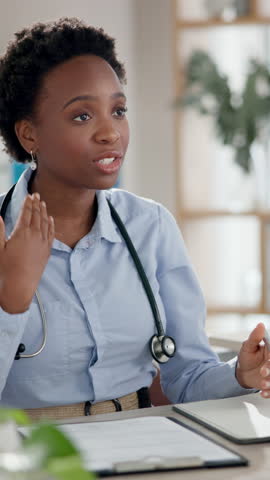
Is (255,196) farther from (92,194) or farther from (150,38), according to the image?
(92,194)

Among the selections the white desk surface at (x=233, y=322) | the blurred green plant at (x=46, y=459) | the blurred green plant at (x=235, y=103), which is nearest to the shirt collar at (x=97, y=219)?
the blurred green plant at (x=46, y=459)

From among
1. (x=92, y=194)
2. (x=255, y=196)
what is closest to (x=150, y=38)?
(x=255, y=196)

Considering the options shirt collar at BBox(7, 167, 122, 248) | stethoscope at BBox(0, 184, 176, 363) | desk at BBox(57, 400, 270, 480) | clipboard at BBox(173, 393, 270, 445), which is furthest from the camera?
shirt collar at BBox(7, 167, 122, 248)

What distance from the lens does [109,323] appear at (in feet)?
5.03

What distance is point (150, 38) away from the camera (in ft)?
15.5

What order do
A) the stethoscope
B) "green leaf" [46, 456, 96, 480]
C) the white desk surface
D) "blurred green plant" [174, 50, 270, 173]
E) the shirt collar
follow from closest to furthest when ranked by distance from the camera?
"green leaf" [46, 456, 96, 480] < the stethoscope < the shirt collar < "blurred green plant" [174, 50, 270, 173] < the white desk surface

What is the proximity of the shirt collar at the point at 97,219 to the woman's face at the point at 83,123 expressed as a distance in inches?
3.1

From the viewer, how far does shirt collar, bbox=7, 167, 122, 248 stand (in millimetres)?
1585

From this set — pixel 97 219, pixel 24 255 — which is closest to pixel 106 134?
pixel 97 219

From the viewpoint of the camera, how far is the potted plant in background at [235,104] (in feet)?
14.2

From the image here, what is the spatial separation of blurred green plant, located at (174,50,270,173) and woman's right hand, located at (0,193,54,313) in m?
3.13

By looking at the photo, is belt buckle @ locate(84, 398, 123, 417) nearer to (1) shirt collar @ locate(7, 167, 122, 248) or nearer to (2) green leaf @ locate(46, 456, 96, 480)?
(1) shirt collar @ locate(7, 167, 122, 248)

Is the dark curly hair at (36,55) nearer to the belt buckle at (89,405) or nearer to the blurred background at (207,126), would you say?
the belt buckle at (89,405)

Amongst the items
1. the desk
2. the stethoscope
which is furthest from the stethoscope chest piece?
the desk
